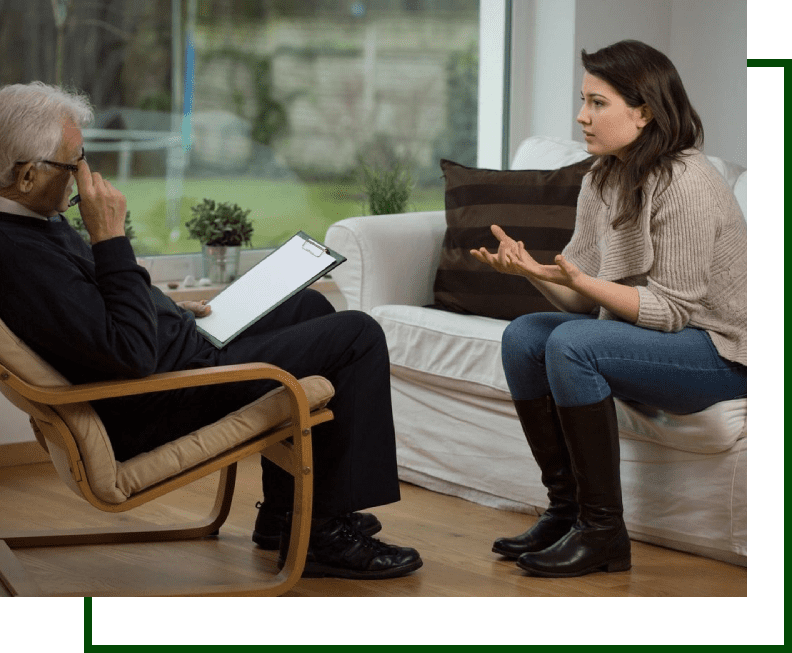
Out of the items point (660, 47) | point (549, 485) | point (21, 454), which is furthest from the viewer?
point (660, 47)

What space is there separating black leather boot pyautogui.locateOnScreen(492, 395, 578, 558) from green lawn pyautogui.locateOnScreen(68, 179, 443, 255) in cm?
187

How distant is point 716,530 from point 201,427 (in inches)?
44.9

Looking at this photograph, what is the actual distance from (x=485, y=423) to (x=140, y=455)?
108 cm

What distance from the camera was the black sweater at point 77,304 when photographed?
188cm

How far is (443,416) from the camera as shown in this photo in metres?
2.97

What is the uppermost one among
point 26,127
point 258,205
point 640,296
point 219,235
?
point 26,127

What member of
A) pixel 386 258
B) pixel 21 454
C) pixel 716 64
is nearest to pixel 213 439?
pixel 386 258

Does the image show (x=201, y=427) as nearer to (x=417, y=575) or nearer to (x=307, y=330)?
(x=307, y=330)

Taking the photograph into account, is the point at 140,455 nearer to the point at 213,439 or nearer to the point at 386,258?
the point at 213,439

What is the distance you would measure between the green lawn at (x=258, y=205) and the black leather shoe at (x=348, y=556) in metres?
1.77

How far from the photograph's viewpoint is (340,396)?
2.26m

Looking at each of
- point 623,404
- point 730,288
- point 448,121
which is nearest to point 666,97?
point 730,288

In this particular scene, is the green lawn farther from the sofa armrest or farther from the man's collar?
the man's collar

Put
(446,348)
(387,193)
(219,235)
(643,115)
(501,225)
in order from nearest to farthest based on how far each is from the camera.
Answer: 1. (643,115)
2. (446,348)
3. (501,225)
4. (219,235)
5. (387,193)
